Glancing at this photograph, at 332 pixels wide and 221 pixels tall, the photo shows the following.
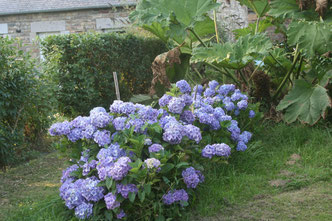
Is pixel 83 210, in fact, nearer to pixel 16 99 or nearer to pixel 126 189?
pixel 126 189

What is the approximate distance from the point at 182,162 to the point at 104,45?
178 inches

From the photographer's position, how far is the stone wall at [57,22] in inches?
520

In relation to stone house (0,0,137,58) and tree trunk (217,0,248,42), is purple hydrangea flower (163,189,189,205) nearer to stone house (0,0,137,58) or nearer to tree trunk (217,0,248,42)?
tree trunk (217,0,248,42)

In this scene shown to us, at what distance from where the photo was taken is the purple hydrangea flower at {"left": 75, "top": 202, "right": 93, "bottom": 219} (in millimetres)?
2574

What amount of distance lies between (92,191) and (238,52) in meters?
2.32

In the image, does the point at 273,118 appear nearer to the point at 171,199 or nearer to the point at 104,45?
the point at 171,199

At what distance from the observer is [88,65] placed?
6738 mm

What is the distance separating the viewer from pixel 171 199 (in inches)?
104

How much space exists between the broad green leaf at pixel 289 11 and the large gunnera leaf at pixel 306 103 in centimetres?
76

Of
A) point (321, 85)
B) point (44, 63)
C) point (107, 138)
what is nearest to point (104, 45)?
point (44, 63)

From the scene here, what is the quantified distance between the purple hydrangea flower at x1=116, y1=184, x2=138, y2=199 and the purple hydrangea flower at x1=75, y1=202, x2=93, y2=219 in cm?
25

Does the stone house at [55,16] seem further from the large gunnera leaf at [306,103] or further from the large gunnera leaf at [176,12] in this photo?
the large gunnera leaf at [306,103]

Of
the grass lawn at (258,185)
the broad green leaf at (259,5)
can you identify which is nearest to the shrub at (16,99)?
the grass lawn at (258,185)

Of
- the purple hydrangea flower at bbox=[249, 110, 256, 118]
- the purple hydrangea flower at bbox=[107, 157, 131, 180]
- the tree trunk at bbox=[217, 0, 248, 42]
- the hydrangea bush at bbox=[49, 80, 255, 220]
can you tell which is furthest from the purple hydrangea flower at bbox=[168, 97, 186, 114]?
the tree trunk at bbox=[217, 0, 248, 42]
